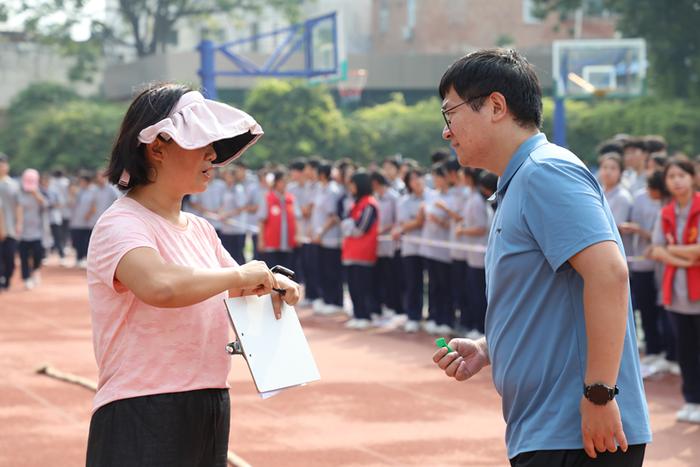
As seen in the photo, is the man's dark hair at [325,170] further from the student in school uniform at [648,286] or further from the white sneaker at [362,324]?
the student in school uniform at [648,286]

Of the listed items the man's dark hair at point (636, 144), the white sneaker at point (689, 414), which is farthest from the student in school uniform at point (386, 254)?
the white sneaker at point (689, 414)

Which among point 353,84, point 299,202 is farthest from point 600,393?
point 353,84

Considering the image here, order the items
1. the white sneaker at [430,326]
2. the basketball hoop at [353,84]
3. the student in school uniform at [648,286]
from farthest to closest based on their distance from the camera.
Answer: the basketball hoop at [353,84] → the white sneaker at [430,326] → the student in school uniform at [648,286]

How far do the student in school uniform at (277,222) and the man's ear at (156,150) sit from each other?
12.3 metres

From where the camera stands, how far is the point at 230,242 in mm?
19219

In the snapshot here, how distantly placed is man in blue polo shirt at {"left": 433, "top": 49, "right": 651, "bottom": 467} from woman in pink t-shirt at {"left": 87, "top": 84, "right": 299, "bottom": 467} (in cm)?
72

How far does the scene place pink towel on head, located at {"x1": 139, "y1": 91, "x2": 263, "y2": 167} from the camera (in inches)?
129

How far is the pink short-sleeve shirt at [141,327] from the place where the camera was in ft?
10.7

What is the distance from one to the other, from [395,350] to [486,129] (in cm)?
873

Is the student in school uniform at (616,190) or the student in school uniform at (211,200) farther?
the student in school uniform at (211,200)

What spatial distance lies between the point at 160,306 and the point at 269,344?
1.34ft

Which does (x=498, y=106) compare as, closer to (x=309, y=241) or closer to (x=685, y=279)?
(x=685, y=279)

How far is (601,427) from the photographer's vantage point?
2.88 metres

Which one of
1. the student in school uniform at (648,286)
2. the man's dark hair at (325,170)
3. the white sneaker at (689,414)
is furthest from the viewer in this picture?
the man's dark hair at (325,170)
